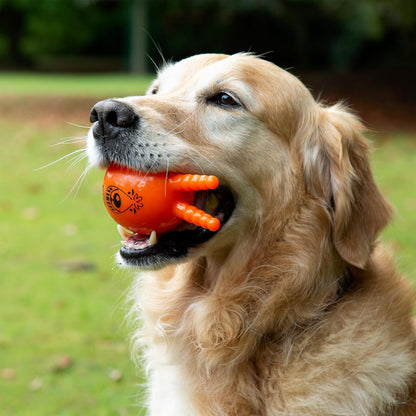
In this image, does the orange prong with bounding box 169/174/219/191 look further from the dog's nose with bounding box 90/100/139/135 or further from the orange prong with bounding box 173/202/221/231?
the dog's nose with bounding box 90/100/139/135

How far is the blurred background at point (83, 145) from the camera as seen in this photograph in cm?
503

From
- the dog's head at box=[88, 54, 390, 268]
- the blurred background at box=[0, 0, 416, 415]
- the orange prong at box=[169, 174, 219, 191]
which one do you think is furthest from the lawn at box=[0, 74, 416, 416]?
the orange prong at box=[169, 174, 219, 191]

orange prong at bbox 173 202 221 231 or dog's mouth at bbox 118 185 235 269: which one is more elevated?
orange prong at bbox 173 202 221 231

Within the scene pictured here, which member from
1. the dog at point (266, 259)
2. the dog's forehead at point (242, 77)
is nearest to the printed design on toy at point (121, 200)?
the dog at point (266, 259)

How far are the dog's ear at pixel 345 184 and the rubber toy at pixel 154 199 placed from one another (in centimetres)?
60

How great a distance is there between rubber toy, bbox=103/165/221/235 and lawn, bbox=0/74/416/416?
479 millimetres

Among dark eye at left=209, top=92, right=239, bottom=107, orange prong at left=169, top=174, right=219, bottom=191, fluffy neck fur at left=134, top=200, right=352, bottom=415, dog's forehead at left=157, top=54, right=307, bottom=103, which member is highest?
dog's forehead at left=157, top=54, right=307, bottom=103

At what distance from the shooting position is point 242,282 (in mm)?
3178

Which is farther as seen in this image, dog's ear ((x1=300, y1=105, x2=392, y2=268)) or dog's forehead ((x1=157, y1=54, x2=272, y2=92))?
dog's forehead ((x1=157, y1=54, x2=272, y2=92))

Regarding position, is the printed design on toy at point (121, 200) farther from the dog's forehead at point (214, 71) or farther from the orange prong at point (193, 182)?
the dog's forehead at point (214, 71)

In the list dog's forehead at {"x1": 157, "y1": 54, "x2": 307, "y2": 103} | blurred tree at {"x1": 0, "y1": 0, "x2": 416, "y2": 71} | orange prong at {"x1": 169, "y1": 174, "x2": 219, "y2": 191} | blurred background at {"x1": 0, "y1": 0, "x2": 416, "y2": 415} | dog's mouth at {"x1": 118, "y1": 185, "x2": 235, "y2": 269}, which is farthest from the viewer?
blurred tree at {"x1": 0, "y1": 0, "x2": 416, "y2": 71}

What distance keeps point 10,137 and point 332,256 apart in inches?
493

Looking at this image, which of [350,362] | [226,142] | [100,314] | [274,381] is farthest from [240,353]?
[100,314]

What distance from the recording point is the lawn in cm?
473
